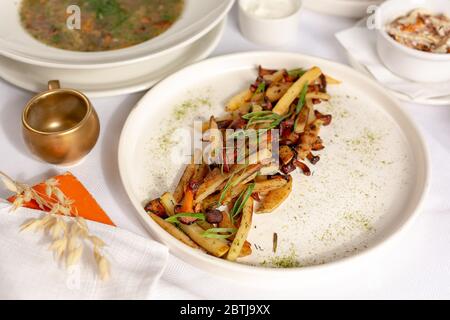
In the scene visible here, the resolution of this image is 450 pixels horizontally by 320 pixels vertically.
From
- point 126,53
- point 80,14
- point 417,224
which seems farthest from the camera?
point 80,14

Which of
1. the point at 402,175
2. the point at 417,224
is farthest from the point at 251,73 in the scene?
the point at 417,224

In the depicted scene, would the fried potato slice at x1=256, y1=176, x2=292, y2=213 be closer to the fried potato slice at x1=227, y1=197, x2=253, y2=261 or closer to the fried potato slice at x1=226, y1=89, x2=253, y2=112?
the fried potato slice at x1=227, y1=197, x2=253, y2=261

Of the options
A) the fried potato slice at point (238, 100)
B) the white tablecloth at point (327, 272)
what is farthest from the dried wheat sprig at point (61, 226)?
the fried potato slice at point (238, 100)

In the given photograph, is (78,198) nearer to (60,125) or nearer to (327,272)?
(60,125)

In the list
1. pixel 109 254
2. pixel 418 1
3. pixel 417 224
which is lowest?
pixel 417 224

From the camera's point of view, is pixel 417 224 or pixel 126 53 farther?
pixel 126 53

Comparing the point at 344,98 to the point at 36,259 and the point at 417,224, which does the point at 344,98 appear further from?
the point at 36,259
